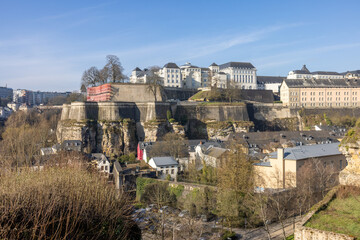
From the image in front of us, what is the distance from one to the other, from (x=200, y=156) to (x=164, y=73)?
128 feet

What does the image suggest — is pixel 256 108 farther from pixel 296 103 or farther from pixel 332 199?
pixel 332 199

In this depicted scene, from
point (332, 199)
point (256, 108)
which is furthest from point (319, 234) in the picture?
point (256, 108)

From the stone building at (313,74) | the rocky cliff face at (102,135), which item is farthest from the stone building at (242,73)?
the rocky cliff face at (102,135)

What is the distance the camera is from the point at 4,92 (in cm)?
14638

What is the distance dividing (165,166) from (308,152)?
14.2m

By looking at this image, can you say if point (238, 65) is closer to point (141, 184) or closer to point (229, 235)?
point (141, 184)

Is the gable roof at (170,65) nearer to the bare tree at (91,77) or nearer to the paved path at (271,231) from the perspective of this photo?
the bare tree at (91,77)

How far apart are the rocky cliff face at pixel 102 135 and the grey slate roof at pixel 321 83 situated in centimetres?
3845

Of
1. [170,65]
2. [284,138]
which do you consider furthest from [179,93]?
[284,138]

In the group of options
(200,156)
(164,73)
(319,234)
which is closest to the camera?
(319,234)

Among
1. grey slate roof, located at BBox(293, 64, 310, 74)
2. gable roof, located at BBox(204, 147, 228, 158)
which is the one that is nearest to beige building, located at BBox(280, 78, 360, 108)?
grey slate roof, located at BBox(293, 64, 310, 74)

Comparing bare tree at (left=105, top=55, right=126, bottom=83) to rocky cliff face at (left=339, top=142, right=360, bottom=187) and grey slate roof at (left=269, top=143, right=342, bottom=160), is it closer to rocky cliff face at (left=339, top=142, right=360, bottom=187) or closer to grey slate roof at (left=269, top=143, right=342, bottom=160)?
grey slate roof at (left=269, top=143, right=342, bottom=160)

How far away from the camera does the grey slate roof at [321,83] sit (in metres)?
64.0

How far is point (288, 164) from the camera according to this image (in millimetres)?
21875
